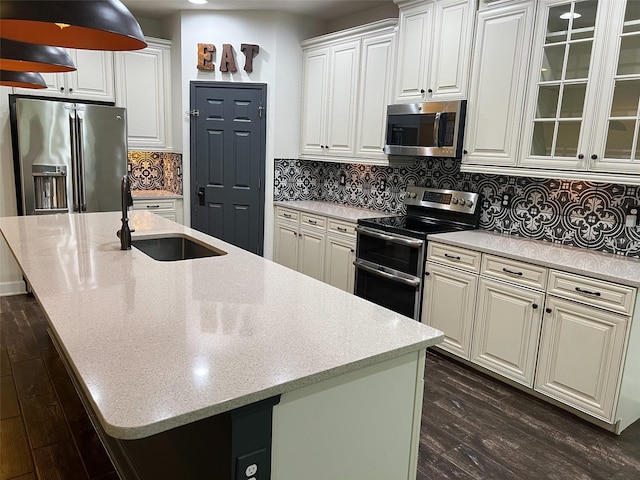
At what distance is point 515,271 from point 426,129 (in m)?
1.30

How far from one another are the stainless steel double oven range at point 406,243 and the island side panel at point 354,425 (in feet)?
6.32

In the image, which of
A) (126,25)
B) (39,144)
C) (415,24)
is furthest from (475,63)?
(39,144)

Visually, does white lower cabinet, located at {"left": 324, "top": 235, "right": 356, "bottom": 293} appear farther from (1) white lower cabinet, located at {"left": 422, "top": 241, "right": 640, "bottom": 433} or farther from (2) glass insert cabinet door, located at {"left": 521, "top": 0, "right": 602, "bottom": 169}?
(2) glass insert cabinet door, located at {"left": 521, "top": 0, "right": 602, "bottom": 169}

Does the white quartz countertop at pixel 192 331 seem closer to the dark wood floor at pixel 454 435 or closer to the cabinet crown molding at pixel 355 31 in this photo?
the dark wood floor at pixel 454 435

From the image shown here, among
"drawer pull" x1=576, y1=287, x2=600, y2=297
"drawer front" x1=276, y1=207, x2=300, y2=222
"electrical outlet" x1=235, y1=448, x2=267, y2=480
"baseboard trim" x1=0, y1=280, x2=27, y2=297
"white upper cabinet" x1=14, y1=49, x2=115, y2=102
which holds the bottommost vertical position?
"baseboard trim" x1=0, y1=280, x2=27, y2=297

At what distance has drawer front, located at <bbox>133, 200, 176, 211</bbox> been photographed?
191 inches

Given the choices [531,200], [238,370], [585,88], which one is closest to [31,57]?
[238,370]

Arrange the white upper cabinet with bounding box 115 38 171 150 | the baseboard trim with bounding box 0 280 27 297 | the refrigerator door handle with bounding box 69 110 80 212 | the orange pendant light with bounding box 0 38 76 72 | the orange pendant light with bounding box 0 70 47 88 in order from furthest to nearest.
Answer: the white upper cabinet with bounding box 115 38 171 150, the baseboard trim with bounding box 0 280 27 297, the refrigerator door handle with bounding box 69 110 80 212, the orange pendant light with bounding box 0 70 47 88, the orange pendant light with bounding box 0 38 76 72

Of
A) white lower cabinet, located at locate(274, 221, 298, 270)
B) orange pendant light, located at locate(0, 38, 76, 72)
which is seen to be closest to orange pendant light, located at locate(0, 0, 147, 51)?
orange pendant light, located at locate(0, 38, 76, 72)

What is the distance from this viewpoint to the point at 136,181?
17.6ft

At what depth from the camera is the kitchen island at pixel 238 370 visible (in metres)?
1.13

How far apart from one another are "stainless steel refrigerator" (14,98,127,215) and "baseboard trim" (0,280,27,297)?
80 centimetres

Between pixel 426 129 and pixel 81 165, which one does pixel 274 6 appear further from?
pixel 81 165

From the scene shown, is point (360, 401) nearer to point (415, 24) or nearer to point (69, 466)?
point (69, 466)
